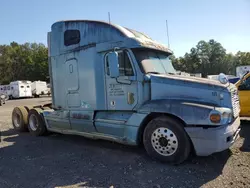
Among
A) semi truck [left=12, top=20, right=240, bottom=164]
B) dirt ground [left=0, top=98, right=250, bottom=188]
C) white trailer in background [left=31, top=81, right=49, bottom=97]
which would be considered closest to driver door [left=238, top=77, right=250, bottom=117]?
dirt ground [left=0, top=98, right=250, bottom=188]

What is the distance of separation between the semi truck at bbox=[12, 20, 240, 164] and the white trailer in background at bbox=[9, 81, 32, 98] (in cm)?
3321

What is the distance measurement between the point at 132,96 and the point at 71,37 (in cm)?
265

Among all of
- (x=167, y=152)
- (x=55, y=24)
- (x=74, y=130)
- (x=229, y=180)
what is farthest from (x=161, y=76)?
(x=55, y=24)

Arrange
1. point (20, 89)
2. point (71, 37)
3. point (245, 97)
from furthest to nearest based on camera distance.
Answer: point (20, 89) < point (245, 97) < point (71, 37)

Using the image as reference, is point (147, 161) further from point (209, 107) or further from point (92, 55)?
point (92, 55)

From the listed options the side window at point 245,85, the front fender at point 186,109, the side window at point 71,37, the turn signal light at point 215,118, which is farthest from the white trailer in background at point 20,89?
the turn signal light at point 215,118

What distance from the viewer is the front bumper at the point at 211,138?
4453 millimetres

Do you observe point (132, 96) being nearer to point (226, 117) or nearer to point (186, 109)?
point (186, 109)

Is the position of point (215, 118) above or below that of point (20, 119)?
above

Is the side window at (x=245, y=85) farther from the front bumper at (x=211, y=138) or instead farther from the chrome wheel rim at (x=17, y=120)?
the chrome wheel rim at (x=17, y=120)

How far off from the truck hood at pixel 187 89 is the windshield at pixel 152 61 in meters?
0.31

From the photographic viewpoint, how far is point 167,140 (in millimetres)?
4898

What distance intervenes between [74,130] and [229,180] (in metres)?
4.22

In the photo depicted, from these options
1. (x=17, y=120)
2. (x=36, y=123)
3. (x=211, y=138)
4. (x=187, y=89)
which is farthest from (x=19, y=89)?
(x=211, y=138)
